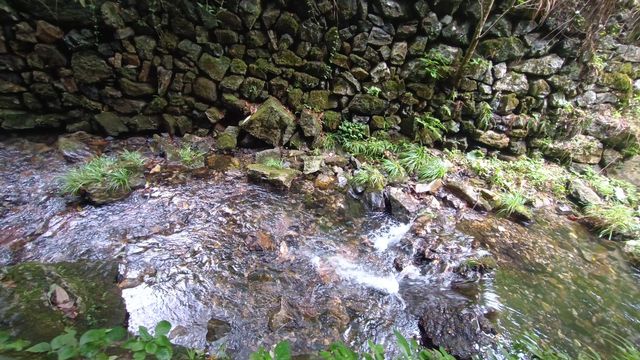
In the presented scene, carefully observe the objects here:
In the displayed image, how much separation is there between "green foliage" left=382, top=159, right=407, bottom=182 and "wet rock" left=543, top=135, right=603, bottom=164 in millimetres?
3141

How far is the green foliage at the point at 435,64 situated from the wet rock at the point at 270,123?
237 cm

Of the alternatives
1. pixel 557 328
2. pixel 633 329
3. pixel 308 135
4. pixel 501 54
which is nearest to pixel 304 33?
pixel 308 135

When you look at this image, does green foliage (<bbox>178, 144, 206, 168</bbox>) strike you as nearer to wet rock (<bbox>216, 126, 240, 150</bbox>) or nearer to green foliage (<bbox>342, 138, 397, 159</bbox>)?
wet rock (<bbox>216, 126, 240, 150</bbox>)

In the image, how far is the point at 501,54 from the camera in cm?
519

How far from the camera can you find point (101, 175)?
3.64 metres

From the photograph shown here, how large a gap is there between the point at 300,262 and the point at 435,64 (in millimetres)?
3944

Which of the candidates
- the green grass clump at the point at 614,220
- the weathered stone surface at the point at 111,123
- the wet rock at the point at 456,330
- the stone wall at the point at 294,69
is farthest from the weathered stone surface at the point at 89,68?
the green grass clump at the point at 614,220

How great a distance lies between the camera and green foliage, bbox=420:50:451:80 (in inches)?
200

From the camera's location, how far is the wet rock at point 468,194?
181 inches

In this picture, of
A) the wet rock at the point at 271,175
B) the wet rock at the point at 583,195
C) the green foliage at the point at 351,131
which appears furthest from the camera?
the green foliage at the point at 351,131

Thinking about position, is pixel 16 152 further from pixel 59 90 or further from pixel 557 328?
pixel 557 328

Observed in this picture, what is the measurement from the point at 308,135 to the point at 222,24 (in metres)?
2.00

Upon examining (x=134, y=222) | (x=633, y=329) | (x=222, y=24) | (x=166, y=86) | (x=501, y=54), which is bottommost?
(x=134, y=222)

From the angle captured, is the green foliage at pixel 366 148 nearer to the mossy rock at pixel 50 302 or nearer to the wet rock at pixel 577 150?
the wet rock at pixel 577 150
